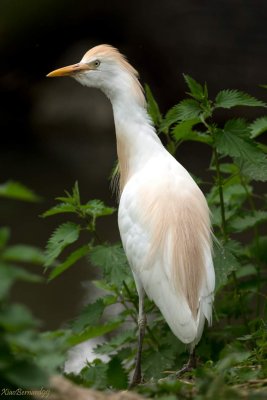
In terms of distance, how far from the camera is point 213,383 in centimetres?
156

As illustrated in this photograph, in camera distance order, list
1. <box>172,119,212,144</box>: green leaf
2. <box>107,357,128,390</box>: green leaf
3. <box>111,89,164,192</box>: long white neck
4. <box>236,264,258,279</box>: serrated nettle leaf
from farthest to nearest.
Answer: <box>236,264,258,279</box>: serrated nettle leaf, <box>111,89,164,192</box>: long white neck, <box>172,119,212,144</box>: green leaf, <box>107,357,128,390</box>: green leaf

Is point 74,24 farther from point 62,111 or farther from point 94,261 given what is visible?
point 94,261

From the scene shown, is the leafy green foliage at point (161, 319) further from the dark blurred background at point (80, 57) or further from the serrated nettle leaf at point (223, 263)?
the dark blurred background at point (80, 57)

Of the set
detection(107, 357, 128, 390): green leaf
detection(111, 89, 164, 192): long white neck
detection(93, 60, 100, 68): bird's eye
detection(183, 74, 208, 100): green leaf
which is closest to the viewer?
detection(107, 357, 128, 390): green leaf

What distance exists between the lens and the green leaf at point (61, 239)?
2674 mm

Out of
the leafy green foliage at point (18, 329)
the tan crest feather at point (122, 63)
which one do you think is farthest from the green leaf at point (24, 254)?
the tan crest feather at point (122, 63)

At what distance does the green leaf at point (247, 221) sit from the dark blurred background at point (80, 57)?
2965mm

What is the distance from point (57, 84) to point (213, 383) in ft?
22.2

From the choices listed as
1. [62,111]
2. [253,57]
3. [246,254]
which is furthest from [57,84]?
[246,254]

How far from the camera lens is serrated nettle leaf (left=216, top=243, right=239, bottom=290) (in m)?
2.68

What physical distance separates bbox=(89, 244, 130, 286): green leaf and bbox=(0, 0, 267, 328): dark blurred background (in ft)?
11.3

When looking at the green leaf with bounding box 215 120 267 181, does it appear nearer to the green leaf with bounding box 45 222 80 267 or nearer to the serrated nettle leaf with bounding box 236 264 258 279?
the green leaf with bounding box 45 222 80 267

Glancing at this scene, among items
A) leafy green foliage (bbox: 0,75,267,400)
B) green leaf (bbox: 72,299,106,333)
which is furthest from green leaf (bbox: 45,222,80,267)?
green leaf (bbox: 72,299,106,333)

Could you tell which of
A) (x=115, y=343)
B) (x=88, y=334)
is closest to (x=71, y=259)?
(x=88, y=334)
